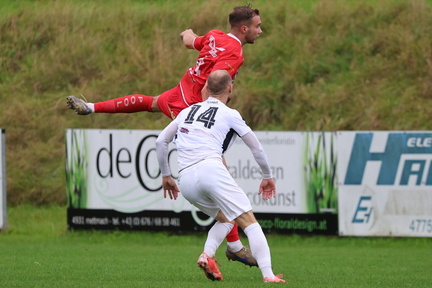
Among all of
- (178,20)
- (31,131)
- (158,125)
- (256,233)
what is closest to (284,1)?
(178,20)

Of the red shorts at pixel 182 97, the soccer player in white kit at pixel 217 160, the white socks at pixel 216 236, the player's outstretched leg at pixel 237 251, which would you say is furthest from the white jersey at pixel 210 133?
the red shorts at pixel 182 97

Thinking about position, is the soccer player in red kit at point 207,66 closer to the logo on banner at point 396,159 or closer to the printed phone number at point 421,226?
the logo on banner at point 396,159

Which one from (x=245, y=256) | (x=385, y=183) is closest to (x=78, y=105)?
(x=245, y=256)

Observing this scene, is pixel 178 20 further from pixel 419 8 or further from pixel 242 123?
pixel 242 123

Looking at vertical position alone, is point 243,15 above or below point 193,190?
above

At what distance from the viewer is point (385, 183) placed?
16.0m

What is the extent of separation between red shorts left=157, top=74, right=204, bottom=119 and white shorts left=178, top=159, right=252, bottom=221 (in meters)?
1.66

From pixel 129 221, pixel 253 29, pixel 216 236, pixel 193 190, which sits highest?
pixel 253 29

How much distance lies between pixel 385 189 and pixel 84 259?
6065 millimetres

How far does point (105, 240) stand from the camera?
1723 centimetres

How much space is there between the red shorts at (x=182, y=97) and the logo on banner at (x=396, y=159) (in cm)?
676

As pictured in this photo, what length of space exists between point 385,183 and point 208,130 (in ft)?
26.9

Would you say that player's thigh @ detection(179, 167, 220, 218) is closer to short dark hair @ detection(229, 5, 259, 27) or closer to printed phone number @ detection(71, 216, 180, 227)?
short dark hair @ detection(229, 5, 259, 27)

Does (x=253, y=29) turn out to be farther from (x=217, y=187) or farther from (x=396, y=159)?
(x=396, y=159)
